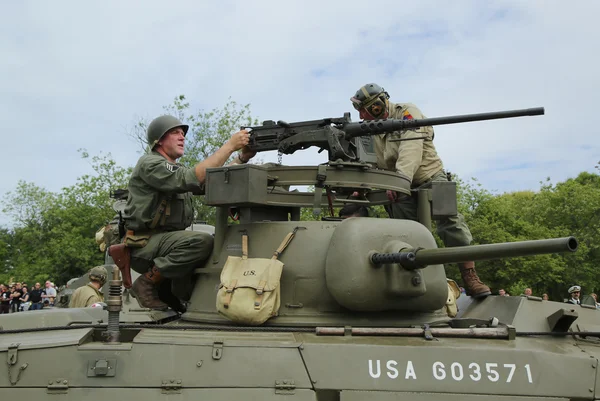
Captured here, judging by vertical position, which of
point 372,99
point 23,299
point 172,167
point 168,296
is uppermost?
point 372,99

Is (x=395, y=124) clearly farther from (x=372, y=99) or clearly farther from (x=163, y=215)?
(x=163, y=215)

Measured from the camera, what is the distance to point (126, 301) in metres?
10.5

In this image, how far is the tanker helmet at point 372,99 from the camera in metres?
7.45

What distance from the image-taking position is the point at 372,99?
24.5 feet

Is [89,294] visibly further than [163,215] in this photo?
Yes

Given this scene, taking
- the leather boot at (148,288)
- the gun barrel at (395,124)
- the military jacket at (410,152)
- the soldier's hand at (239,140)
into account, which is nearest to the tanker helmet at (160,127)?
the soldier's hand at (239,140)

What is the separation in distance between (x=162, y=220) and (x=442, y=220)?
3284 millimetres

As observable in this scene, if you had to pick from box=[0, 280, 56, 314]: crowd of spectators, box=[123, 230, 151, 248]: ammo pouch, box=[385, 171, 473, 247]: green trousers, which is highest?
box=[385, 171, 473, 247]: green trousers

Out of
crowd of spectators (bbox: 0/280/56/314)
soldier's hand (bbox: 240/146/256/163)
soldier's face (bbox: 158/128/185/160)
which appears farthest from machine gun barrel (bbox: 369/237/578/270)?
crowd of spectators (bbox: 0/280/56/314)

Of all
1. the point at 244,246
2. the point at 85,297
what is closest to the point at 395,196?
the point at 244,246

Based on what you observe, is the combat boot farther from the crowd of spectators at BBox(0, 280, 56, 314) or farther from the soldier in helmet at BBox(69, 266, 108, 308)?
the crowd of spectators at BBox(0, 280, 56, 314)

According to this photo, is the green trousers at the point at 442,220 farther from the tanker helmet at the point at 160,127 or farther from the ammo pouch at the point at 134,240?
the ammo pouch at the point at 134,240

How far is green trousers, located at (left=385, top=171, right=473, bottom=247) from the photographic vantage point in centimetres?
738

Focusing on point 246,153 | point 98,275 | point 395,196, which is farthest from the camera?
point 98,275
